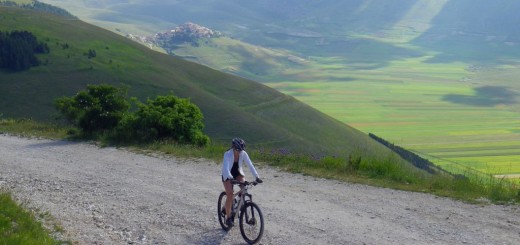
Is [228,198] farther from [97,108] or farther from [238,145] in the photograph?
[97,108]

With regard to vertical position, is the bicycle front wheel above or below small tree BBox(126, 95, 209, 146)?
below

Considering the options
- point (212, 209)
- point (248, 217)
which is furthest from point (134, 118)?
point (248, 217)

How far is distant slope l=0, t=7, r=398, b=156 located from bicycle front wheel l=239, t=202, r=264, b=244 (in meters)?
75.2

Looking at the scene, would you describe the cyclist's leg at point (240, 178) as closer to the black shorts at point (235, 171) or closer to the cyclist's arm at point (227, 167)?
the black shorts at point (235, 171)

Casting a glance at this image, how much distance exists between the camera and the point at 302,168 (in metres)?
19.5

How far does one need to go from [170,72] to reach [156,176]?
131 metres

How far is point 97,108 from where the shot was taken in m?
27.4

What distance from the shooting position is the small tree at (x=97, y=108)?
27406 mm

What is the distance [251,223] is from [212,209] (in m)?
2.69

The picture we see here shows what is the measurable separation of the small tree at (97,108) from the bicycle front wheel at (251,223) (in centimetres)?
1736

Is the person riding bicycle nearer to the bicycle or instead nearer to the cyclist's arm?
the cyclist's arm

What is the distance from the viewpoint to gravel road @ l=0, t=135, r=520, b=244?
39.4 feet

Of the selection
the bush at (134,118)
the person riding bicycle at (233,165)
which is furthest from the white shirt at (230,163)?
the bush at (134,118)

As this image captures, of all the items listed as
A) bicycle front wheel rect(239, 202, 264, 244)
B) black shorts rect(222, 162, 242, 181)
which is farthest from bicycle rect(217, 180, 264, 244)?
black shorts rect(222, 162, 242, 181)
